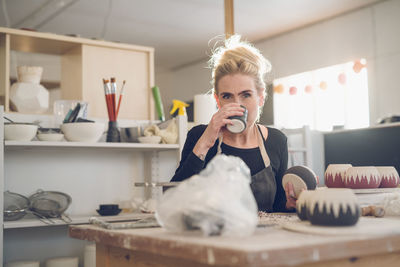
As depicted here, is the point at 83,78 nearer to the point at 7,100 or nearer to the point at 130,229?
the point at 7,100

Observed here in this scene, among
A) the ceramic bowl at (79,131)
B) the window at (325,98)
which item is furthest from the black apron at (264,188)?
the window at (325,98)

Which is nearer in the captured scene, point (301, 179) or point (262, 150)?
point (301, 179)

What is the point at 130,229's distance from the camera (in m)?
1.12

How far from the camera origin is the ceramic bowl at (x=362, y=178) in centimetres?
141

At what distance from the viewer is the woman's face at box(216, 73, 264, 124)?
1.80 meters

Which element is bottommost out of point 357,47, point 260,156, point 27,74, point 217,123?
point 260,156

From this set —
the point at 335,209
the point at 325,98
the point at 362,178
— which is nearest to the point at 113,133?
the point at 362,178

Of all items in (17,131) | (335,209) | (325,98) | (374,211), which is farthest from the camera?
(325,98)

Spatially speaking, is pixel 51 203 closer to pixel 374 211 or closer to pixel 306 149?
pixel 374 211

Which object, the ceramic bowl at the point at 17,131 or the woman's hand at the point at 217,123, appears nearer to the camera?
the woman's hand at the point at 217,123

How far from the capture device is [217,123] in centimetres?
167

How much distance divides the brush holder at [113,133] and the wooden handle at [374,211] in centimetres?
189

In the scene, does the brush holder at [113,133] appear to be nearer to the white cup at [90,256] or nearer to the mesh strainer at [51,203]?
the mesh strainer at [51,203]

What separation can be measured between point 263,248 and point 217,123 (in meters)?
0.94
